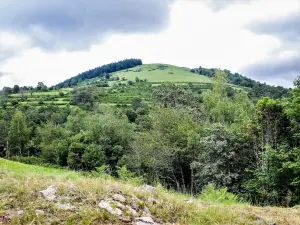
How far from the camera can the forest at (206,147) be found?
84.2 ft

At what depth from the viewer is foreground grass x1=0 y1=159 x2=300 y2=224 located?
4.59 meters

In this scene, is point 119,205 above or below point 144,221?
above

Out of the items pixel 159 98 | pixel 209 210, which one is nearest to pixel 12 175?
pixel 209 210

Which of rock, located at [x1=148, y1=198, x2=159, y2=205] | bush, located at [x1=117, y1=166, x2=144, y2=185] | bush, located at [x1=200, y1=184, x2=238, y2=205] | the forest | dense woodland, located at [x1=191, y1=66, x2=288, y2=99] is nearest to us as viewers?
rock, located at [x1=148, y1=198, x2=159, y2=205]

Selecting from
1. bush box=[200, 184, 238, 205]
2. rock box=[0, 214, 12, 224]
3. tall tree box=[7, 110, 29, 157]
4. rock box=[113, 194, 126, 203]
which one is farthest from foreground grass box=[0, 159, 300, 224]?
tall tree box=[7, 110, 29, 157]

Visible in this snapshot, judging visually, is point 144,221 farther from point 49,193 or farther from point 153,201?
point 49,193

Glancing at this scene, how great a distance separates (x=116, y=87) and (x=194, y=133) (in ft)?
369

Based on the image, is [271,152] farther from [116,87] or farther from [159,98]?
[116,87]

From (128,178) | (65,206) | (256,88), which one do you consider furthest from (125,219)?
(256,88)

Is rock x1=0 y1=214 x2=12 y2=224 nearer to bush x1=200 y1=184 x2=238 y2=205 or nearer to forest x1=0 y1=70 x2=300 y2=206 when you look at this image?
forest x1=0 y1=70 x2=300 y2=206

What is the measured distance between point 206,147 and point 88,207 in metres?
25.8

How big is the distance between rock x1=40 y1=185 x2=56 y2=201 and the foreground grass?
0.28 ft

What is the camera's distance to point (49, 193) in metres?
5.18

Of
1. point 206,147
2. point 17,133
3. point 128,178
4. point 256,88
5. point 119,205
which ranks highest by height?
point 256,88
